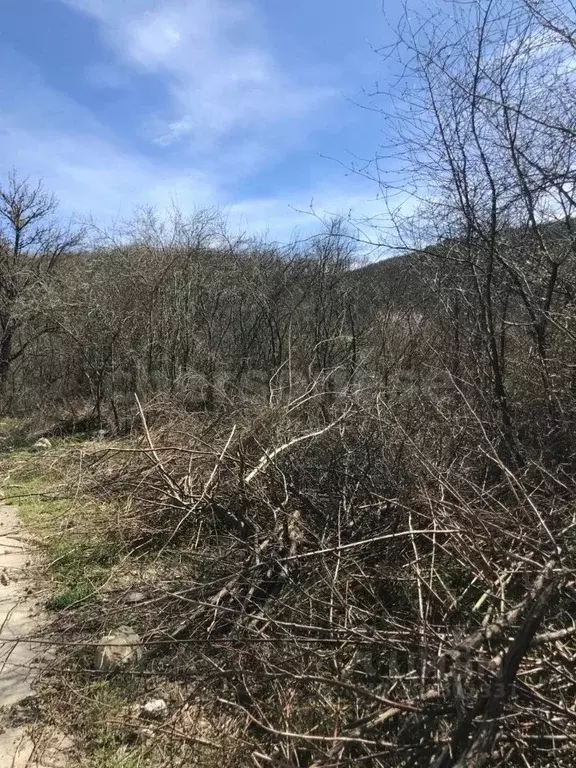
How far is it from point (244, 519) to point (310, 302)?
358 inches

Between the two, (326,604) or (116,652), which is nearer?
(326,604)

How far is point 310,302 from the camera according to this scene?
42.3 feet

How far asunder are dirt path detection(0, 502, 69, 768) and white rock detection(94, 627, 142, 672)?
39 centimetres

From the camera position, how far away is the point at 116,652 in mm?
3238

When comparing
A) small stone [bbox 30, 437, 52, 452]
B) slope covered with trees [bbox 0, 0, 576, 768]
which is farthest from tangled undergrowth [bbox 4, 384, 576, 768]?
small stone [bbox 30, 437, 52, 452]

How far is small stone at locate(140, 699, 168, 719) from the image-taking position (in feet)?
9.33

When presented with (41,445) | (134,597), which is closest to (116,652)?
(134,597)

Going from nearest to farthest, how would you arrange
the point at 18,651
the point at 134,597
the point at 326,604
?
the point at 326,604 → the point at 18,651 → the point at 134,597

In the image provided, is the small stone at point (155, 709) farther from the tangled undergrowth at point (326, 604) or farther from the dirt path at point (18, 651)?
the dirt path at point (18, 651)

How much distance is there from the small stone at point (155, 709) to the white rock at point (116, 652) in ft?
1.14

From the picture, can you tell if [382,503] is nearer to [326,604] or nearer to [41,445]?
[326,604]

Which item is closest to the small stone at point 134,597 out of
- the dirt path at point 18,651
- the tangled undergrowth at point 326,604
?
the tangled undergrowth at point 326,604

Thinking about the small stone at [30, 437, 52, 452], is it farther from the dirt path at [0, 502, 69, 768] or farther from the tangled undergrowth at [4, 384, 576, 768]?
the tangled undergrowth at [4, 384, 576, 768]

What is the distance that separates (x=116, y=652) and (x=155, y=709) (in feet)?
1.66
